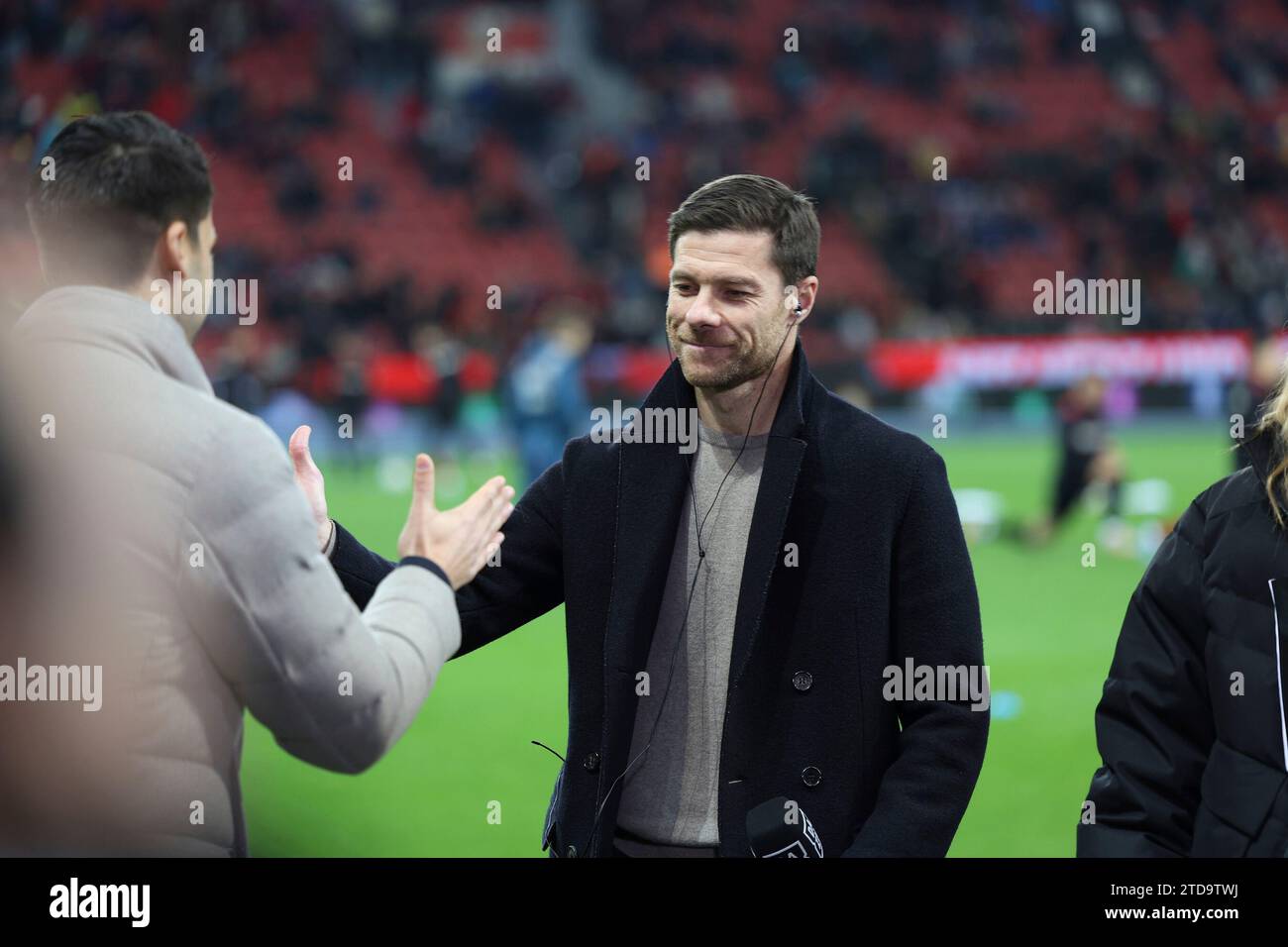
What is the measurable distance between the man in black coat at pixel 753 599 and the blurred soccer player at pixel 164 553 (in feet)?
2.93

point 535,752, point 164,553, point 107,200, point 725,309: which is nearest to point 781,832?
point 725,309

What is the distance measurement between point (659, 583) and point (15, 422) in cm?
147

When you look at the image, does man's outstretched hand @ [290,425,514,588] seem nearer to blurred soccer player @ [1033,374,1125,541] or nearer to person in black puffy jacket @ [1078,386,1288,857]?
person in black puffy jacket @ [1078,386,1288,857]

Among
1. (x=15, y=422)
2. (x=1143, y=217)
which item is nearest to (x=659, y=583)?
(x=15, y=422)

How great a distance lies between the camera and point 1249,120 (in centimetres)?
3316

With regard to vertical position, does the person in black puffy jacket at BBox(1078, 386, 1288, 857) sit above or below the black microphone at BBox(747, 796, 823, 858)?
above

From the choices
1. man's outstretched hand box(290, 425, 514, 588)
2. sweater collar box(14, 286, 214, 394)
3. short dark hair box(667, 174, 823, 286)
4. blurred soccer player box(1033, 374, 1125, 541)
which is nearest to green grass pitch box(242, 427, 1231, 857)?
blurred soccer player box(1033, 374, 1125, 541)

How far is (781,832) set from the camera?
2.94 meters

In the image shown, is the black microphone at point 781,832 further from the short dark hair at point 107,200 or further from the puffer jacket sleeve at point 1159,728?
the short dark hair at point 107,200

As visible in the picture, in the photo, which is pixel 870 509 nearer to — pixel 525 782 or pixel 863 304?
pixel 525 782

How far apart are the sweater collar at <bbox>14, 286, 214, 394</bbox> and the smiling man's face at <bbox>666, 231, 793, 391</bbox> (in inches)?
48.1

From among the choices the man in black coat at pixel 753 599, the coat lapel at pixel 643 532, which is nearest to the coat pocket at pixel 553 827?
the man in black coat at pixel 753 599

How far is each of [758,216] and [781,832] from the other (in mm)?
1304

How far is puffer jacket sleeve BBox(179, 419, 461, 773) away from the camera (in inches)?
84.4
